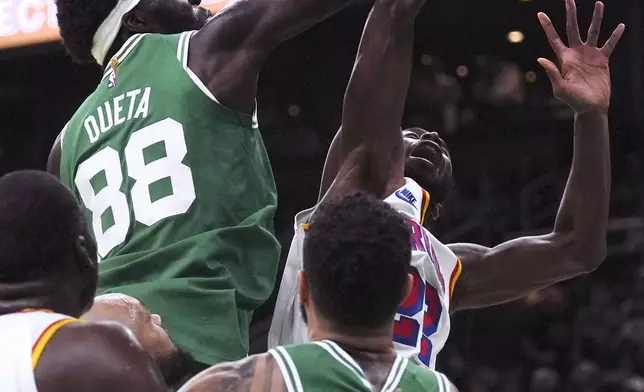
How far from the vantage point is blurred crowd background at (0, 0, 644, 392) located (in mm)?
8320

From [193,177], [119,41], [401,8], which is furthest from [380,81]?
[119,41]

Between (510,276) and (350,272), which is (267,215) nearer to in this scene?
(350,272)

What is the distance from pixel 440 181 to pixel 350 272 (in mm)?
1691

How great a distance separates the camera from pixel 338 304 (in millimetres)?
2123

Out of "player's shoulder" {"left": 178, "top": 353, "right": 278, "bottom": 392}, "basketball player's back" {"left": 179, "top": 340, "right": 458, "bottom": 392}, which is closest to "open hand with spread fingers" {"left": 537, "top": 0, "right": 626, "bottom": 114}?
"basketball player's back" {"left": 179, "top": 340, "right": 458, "bottom": 392}

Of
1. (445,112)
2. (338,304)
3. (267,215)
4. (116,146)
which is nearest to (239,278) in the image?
(267,215)

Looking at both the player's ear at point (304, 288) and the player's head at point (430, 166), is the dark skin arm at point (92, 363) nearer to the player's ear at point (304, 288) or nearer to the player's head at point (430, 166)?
the player's ear at point (304, 288)

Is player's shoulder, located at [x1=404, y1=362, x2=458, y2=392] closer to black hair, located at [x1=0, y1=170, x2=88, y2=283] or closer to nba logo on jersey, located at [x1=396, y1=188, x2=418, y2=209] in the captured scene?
black hair, located at [x1=0, y1=170, x2=88, y2=283]

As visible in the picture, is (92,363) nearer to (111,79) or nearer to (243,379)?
(243,379)

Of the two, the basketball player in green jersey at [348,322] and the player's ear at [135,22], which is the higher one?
the player's ear at [135,22]

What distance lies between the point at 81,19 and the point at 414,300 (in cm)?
114

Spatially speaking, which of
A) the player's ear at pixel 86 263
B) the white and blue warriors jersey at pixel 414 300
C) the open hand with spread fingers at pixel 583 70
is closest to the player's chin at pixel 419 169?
the white and blue warriors jersey at pixel 414 300

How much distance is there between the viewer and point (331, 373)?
6.80 feet

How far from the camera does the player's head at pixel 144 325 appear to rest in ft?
7.96
